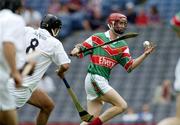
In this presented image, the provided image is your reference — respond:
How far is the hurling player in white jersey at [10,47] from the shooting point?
10336mm

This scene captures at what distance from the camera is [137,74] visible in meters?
22.4

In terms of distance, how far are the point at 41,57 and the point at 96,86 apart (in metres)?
1.15

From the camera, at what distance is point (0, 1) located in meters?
10.9

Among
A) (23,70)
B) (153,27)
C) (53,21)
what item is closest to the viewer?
(23,70)

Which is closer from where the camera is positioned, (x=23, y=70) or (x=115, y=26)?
(x=23, y=70)

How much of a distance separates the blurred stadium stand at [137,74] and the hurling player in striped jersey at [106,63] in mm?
6937

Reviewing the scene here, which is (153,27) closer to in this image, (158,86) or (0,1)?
(158,86)

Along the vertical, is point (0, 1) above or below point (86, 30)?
above

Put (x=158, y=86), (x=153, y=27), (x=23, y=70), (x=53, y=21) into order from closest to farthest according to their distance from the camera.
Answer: (x=23, y=70) → (x=53, y=21) → (x=158, y=86) → (x=153, y=27)

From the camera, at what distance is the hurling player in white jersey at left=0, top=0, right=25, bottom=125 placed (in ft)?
A: 33.9

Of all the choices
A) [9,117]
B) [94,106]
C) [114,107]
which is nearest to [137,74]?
[94,106]

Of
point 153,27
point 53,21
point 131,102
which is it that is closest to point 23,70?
point 53,21

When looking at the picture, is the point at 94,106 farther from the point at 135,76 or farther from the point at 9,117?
the point at 135,76

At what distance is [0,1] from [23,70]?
36.2 inches
